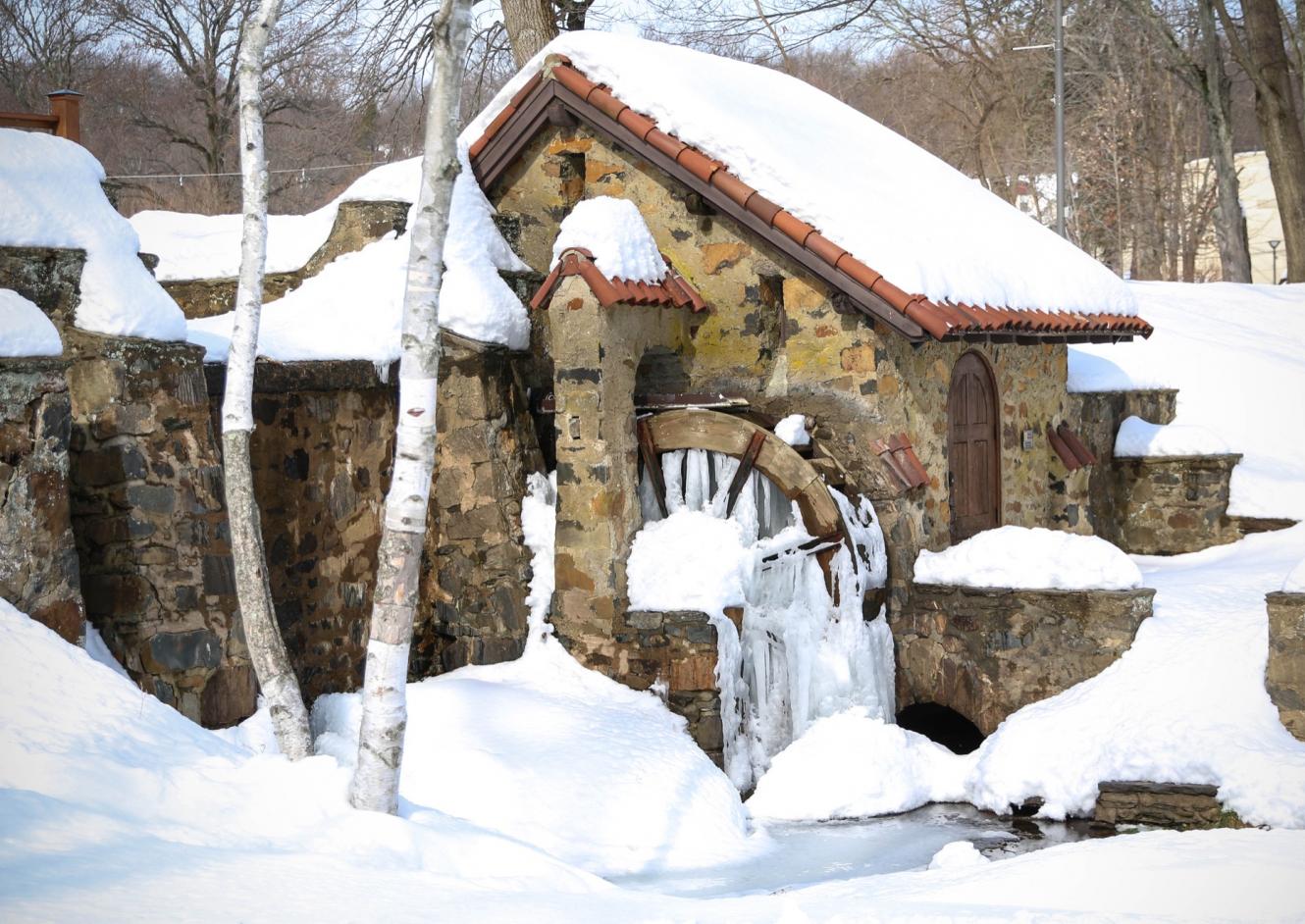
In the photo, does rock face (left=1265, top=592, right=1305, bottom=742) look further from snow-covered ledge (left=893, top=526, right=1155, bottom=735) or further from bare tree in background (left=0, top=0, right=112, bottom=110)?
bare tree in background (left=0, top=0, right=112, bottom=110)

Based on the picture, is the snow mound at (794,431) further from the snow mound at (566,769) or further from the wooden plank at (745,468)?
the snow mound at (566,769)

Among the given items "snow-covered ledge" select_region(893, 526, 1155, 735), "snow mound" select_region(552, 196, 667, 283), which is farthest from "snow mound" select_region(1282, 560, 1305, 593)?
"snow mound" select_region(552, 196, 667, 283)

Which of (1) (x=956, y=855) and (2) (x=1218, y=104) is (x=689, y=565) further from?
(2) (x=1218, y=104)

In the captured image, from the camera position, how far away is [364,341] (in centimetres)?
885

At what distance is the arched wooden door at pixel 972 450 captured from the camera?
10.5m

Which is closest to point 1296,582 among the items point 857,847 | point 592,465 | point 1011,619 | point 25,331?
point 1011,619

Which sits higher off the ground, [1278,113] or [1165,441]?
[1278,113]

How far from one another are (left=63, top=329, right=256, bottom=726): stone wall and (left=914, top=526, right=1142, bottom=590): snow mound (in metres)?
4.73

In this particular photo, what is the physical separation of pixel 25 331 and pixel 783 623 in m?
5.03

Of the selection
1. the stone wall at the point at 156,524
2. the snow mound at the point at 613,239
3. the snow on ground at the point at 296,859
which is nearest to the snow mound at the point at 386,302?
the snow mound at the point at 613,239

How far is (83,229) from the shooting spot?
6.99m

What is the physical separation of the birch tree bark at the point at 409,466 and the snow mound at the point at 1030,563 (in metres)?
4.86

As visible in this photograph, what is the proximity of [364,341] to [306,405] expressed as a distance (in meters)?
0.60

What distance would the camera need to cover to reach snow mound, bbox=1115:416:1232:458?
13.5 m
